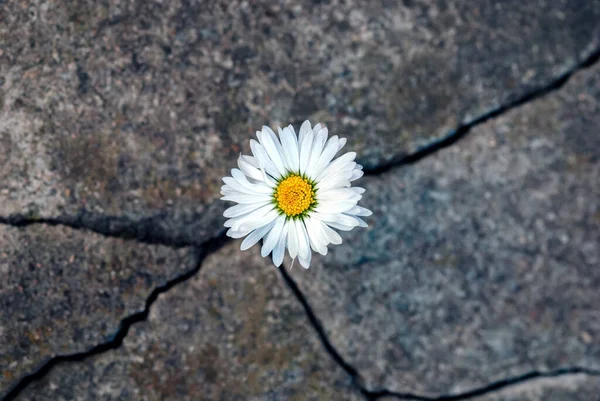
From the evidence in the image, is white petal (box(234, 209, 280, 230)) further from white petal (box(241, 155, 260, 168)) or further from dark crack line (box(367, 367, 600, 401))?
dark crack line (box(367, 367, 600, 401))

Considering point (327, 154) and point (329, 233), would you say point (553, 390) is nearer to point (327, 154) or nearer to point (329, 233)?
point (329, 233)

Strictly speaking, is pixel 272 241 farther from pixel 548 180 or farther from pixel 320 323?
pixel 548 180

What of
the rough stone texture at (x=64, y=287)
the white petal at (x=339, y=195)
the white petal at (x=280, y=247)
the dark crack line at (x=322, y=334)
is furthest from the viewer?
the dark crack line at (x=322, y=334)

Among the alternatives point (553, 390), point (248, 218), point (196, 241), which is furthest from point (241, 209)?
point (553, 390)

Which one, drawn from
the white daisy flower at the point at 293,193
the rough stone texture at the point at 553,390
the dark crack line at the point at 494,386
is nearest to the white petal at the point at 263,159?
the white daisy flower at the point at 293,193

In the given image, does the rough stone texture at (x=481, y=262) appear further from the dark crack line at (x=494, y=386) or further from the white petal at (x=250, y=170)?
the white petal at (x=250, y=170)

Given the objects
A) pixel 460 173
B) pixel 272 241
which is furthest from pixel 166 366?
pixel 460 173
